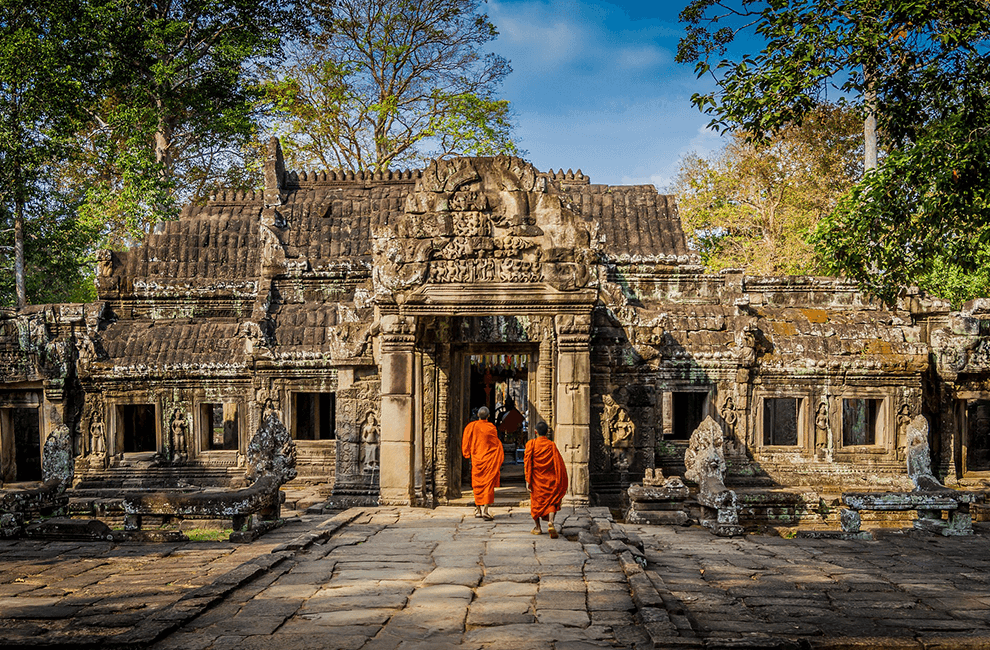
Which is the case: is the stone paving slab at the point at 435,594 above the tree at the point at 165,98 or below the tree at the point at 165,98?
below

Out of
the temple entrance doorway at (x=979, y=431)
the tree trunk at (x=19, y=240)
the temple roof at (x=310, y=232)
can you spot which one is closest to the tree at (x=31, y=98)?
the tree trunk at (x=19, y=240)

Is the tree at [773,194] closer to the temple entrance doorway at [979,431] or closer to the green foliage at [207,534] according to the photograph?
the temple entrance doorway at [979,431]

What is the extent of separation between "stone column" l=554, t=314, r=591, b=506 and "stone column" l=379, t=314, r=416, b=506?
6.50 feet

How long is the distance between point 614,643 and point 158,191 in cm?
1971

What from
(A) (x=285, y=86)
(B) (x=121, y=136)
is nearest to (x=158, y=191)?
(B) (x=121, y=136)

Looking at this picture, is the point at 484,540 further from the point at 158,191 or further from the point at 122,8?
the point at 122,8

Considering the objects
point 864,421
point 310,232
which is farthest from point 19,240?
point 864,421

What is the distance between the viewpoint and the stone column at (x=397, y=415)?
439 inches

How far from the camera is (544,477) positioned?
938 cm

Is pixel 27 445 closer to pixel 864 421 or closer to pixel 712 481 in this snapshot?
pixel 712 481

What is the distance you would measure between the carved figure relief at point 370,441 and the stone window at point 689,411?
231 inches

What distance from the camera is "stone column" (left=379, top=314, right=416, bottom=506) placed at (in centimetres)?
1114

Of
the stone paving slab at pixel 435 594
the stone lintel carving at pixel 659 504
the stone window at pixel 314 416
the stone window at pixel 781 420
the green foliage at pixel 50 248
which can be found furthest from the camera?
the green foliage at pixel 50 248

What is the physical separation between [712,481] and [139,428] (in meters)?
12.8
